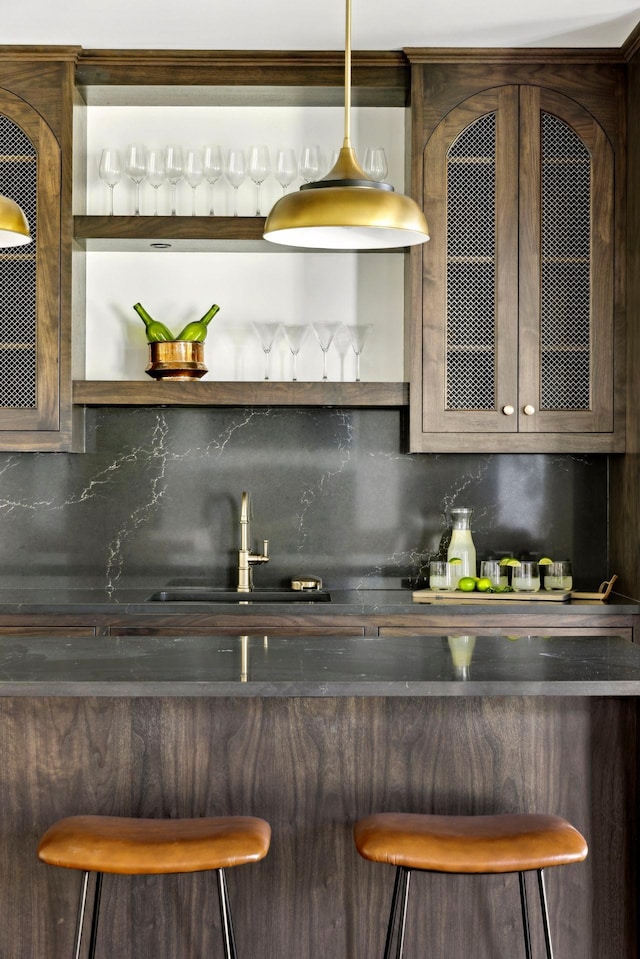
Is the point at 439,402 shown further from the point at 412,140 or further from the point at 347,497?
the point at 412,140

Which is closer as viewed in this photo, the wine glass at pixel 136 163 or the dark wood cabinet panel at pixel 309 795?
the dark wood cabinet panel at pixel 309 795

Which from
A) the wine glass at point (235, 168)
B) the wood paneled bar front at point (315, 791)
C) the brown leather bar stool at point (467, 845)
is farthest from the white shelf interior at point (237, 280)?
the brown leather bar stool at point (467, 845)

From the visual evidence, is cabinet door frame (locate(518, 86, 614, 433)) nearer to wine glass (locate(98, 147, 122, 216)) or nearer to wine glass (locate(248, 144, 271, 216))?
wine glass (locate(248, 144, 271, 216))

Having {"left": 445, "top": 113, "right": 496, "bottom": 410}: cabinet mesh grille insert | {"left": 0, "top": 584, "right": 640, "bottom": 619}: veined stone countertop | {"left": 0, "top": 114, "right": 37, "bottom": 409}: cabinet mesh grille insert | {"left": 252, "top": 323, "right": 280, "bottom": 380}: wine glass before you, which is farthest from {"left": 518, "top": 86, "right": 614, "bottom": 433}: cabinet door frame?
{"left": 0, "top": 114, "right": 37, "bottom": 409}: cabinet mesh grille insert

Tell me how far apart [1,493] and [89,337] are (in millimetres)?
692

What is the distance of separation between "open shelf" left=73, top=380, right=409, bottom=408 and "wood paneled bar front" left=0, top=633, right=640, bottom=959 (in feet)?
5.11

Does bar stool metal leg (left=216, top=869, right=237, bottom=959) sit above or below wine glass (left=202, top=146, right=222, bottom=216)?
Answer: below

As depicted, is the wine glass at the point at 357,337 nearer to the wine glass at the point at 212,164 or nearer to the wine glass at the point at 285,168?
the wine glass at the point at 285,168

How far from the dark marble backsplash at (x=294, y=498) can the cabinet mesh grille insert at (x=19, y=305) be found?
39 cm

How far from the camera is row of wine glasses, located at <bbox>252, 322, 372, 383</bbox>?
376 centimetres

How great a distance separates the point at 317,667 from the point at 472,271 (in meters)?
1.98

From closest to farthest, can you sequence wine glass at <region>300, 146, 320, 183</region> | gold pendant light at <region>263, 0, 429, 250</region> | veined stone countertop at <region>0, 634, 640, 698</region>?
veined stone countertop at <region>0, 634, 640, 698</region>
gold pendant light at <region>263, 0, 429, 250</region>
wine glass at <region>300, 146, 320, 183</region>

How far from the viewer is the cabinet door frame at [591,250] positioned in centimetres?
354

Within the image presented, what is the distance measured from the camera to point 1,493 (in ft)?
12.6
